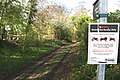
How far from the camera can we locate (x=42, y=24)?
125 ft

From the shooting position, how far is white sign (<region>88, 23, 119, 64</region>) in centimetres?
481

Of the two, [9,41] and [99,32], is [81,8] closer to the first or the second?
[9,41]

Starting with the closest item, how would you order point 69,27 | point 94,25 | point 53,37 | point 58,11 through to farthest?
point 94,25 < point 53,37 < point 58,11 < point 69,27

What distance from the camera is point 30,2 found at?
117 feet

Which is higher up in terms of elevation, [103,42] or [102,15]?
[102,15]

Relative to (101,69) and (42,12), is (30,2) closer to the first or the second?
(42,12)

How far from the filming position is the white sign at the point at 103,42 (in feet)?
15.8

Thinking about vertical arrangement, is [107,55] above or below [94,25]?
below

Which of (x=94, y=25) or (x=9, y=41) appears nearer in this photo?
(x=94, y=25)

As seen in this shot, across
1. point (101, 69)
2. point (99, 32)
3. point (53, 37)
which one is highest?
point (99, 32)

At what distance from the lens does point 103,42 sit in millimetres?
4844

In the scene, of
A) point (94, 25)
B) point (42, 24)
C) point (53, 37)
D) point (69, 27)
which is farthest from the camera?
point (69, 27)

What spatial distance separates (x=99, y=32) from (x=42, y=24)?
3347cm

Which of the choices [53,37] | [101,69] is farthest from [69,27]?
[101,69]
